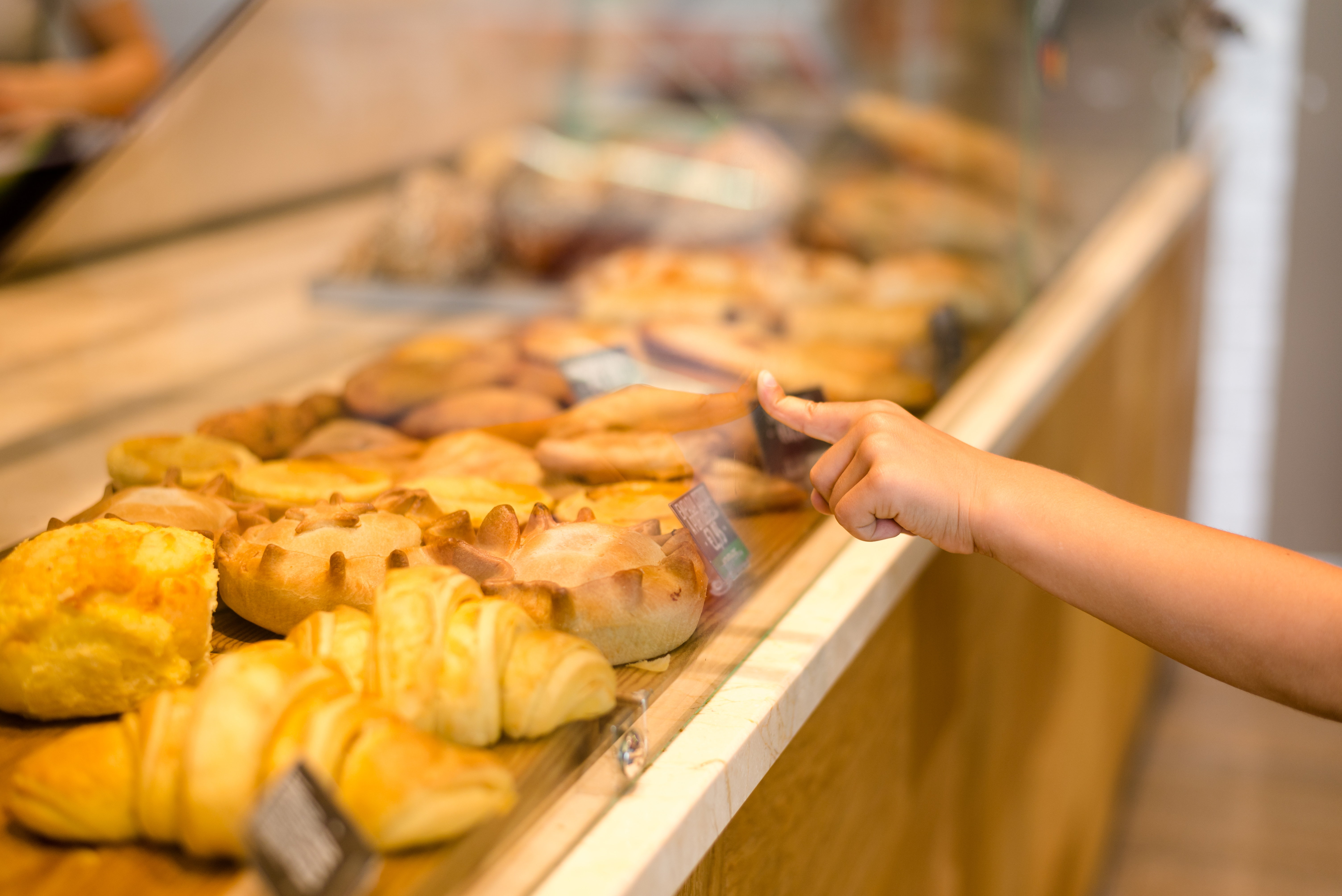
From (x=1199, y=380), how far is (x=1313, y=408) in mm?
344

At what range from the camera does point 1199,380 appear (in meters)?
3.27

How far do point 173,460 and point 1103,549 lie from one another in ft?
2.15

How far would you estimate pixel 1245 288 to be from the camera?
3.33m

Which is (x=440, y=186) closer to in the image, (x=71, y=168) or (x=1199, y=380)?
(x=71, y=168)

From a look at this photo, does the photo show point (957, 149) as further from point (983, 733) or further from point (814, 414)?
point (814, 414)

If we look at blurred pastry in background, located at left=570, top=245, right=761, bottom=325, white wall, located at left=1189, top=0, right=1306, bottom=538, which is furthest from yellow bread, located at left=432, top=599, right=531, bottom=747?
white wall, located at left=1189, top=0, right=1306, bottom=538

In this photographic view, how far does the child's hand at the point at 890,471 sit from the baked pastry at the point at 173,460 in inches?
16.1

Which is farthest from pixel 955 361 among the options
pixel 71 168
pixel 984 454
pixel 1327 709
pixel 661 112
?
pixel 661 112

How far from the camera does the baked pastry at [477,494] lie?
2.50 feet

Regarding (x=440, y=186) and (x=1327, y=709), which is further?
(x=440, y=186)

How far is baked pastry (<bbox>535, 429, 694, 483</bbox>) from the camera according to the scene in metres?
0.79

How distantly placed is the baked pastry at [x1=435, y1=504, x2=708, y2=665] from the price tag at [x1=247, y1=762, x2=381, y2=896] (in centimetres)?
18

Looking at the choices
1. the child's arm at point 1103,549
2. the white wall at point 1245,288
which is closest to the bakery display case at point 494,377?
the child's arm at point 1103,549

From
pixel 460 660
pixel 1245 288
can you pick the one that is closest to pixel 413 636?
pixel 460 660
